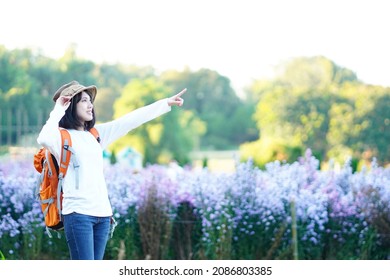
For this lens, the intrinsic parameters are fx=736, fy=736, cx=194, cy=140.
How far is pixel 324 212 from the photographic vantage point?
4.95m

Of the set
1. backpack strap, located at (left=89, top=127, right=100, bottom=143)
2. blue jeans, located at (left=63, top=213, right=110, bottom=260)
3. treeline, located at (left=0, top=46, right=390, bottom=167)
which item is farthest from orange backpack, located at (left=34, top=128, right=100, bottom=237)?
treeline, located at (left=0, top=46, right=390, bottom=167)

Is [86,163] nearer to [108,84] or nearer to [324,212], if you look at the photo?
[324,212]

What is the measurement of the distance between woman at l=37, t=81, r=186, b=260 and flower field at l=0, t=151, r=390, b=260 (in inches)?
74.2

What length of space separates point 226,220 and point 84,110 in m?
2.01

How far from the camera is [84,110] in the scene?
302cm

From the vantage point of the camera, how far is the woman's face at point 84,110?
3.02 meters

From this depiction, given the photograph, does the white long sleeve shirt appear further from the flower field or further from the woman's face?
the flower field

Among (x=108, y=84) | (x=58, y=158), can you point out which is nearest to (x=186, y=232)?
(x=58, y=158)

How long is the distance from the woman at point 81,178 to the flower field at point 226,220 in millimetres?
1884

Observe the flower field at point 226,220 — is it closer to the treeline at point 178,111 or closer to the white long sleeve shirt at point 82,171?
the white long sleeve shirt at point 82,171

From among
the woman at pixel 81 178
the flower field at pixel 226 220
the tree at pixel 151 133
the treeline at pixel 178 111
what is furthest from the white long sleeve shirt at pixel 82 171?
the tree at pixel 151 133

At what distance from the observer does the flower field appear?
4.87 metres

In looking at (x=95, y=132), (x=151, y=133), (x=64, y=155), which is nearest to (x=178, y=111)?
(x=151, y=133)
